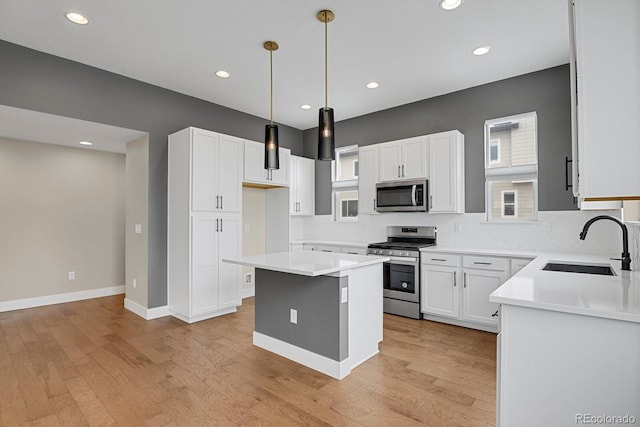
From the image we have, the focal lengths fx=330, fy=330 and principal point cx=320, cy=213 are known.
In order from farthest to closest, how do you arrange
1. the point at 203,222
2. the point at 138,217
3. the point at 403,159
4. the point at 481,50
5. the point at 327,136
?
1. the point at 403,159
2. the point at 138,217
3. the point at 203,222
4. the point at 481,50
5. the point at 327,136

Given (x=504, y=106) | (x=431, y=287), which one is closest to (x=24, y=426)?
(x=431, y=287)

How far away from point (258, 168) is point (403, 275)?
252cm

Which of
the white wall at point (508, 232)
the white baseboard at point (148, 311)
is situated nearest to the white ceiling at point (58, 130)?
the white baseboard at point (148, 311)

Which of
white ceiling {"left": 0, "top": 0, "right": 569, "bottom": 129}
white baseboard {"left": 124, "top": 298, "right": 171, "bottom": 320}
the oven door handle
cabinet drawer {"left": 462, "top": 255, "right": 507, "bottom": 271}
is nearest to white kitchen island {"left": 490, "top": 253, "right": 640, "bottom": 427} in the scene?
cabinet drawer {"left": 462, "top": 255, "right": 507, "bottom": 271}

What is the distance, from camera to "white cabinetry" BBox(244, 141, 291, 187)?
4.66 meters

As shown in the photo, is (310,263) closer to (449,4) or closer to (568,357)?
(568,357)

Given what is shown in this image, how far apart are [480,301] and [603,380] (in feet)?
8.23

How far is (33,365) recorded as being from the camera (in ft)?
9.37

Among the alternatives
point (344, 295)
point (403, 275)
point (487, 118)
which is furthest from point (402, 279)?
point (487, 118)

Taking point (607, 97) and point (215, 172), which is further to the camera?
point (215, 172)

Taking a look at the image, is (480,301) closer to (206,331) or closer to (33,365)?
(206,331)

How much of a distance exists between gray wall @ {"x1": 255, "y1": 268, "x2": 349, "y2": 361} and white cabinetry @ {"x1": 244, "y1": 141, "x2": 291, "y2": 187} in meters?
1.84

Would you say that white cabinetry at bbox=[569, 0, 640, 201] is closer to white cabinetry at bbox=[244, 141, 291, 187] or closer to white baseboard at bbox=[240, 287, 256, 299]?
white cabinetry at bbox=[244, 141, 291, 187]

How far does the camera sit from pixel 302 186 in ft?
19.4
